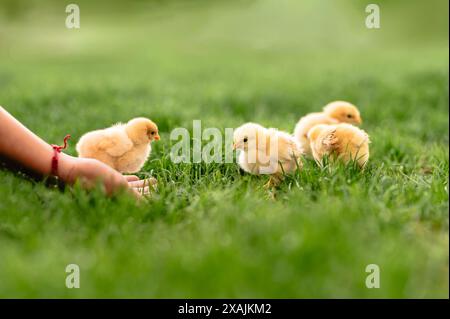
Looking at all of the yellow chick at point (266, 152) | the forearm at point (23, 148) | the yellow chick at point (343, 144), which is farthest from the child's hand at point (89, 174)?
the yellow chick at point (343, 144)

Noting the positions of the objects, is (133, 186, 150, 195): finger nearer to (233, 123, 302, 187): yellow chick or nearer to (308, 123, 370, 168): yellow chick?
(233, 123, 302, 187): yellow chick

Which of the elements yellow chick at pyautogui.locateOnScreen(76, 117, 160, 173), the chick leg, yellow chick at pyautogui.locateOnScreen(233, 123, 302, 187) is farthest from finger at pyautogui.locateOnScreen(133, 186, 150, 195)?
the chick leg

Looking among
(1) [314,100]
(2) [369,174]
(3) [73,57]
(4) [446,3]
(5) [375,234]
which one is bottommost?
(5) [375,234]

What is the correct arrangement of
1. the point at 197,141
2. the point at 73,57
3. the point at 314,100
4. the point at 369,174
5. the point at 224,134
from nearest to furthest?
the point at 369,174 → the point at 197,141 → the point at 224,134 → the point at 314,100 → the point at 73,57

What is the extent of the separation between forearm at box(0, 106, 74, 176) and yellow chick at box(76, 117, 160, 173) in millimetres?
448

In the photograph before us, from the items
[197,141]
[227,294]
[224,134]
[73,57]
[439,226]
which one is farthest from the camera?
[73,57]

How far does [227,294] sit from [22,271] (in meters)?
0.92

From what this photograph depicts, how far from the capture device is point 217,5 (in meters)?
23.5

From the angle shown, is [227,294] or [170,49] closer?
[227,294]

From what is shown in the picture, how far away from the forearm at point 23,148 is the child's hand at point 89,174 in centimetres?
4

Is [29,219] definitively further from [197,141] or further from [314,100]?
[314,100]

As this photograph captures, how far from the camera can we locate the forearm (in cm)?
337

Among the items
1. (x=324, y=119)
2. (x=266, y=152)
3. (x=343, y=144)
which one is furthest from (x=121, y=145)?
(x=324, y=119)

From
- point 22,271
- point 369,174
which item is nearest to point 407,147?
point 369,174
